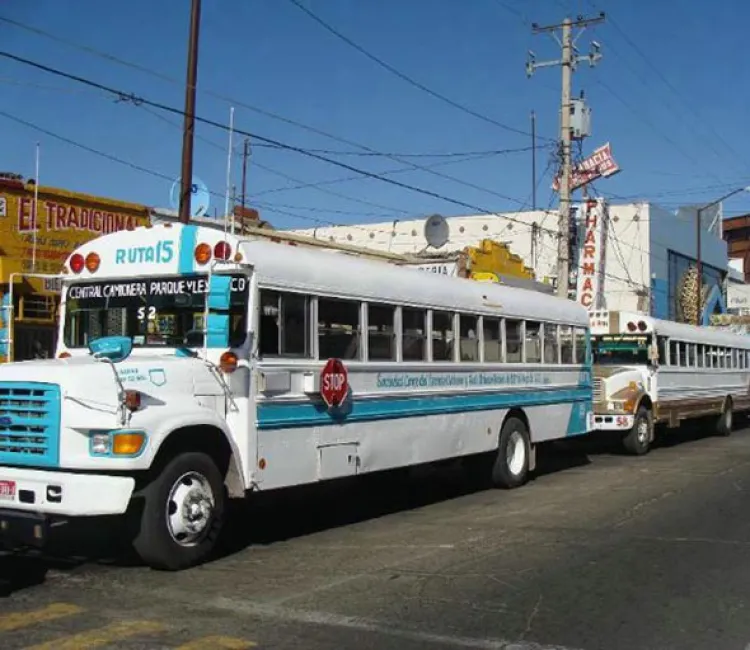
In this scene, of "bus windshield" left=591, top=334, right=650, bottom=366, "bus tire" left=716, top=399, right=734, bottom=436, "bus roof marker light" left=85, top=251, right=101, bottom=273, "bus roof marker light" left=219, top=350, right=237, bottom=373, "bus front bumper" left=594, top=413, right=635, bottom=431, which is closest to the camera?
"bus roof marker light" left=219, top=350, right=237, bottom=373

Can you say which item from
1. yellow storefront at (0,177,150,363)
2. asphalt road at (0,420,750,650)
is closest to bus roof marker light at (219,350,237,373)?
asphalt road at (0,420,750,650)

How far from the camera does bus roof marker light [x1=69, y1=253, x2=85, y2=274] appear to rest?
8344 millimetres

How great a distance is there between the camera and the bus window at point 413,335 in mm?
9766

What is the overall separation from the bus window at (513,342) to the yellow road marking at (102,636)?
7.26m

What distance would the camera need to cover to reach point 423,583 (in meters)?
6.69

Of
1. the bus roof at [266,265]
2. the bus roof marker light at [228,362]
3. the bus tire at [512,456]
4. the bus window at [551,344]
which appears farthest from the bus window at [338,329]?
the bus window at [551,344]

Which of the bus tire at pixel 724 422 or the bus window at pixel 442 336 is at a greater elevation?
the bus window at pixel 442 336

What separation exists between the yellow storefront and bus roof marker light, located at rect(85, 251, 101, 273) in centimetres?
555

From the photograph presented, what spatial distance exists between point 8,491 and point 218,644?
2289 mm

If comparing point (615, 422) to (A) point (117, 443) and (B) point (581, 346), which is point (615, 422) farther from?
(A) point (117, 443)

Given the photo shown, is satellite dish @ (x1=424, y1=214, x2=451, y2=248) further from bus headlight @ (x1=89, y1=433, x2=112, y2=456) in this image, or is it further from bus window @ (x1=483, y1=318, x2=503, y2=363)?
bus headlight @ (x1=89, y1=433, x2=112, y2=456)

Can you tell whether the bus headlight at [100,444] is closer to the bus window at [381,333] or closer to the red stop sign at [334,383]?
the red stop sign at [334,383]

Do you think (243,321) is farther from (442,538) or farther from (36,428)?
(442,538)

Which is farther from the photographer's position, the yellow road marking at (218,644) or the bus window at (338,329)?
the bus window at (338,329)
